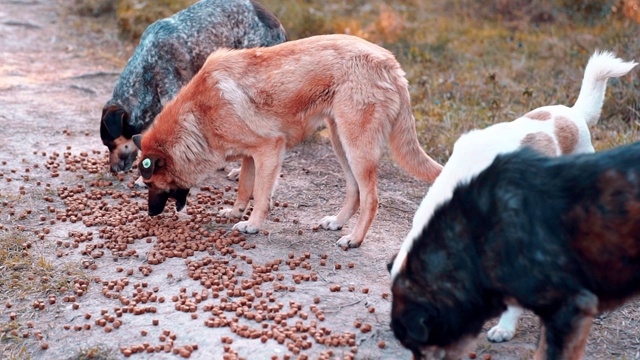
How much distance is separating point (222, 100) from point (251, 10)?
2310mm

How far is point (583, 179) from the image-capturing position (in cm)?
378

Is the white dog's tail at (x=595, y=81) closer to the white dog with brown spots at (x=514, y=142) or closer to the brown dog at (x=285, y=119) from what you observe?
the white dog with brown spots at (x=514, y=142)

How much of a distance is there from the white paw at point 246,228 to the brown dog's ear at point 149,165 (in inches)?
31.4

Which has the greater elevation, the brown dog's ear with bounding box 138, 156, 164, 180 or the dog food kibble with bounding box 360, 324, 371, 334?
the brown dog's ear with bounding box 138, 156, 164, 180

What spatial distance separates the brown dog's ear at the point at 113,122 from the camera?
7.32 metres

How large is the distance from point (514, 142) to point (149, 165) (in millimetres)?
2916

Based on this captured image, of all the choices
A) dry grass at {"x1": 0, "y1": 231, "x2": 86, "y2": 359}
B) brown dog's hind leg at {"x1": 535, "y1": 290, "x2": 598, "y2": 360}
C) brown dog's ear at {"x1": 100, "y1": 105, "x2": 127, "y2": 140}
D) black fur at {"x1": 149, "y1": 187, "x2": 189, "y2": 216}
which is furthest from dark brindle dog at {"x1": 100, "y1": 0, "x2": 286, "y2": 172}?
brown dog's hind leg at {"x1": 535, "y1": 290, "x2": 598, "y2": 360}

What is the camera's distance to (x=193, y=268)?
5527 millimetres

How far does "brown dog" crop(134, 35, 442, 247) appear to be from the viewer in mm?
5871

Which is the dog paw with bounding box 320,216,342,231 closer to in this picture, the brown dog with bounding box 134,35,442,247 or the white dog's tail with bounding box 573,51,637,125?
the brown dog with bounding box 134,35,442,247

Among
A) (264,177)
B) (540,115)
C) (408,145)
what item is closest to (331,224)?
(264,177)

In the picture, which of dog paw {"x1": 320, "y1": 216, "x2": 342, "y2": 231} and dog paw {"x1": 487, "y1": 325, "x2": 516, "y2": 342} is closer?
dog paw {"x1": 487, "y1": 325, "x2": 516, "y2": 342}

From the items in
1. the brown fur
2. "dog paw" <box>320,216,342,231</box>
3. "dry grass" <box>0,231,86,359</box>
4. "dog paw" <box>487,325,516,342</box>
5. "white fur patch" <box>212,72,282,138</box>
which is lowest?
"dog paw" <box>320,216,342,231</box>

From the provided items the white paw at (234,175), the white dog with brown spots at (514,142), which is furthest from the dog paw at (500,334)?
the white paw at (234,175)
